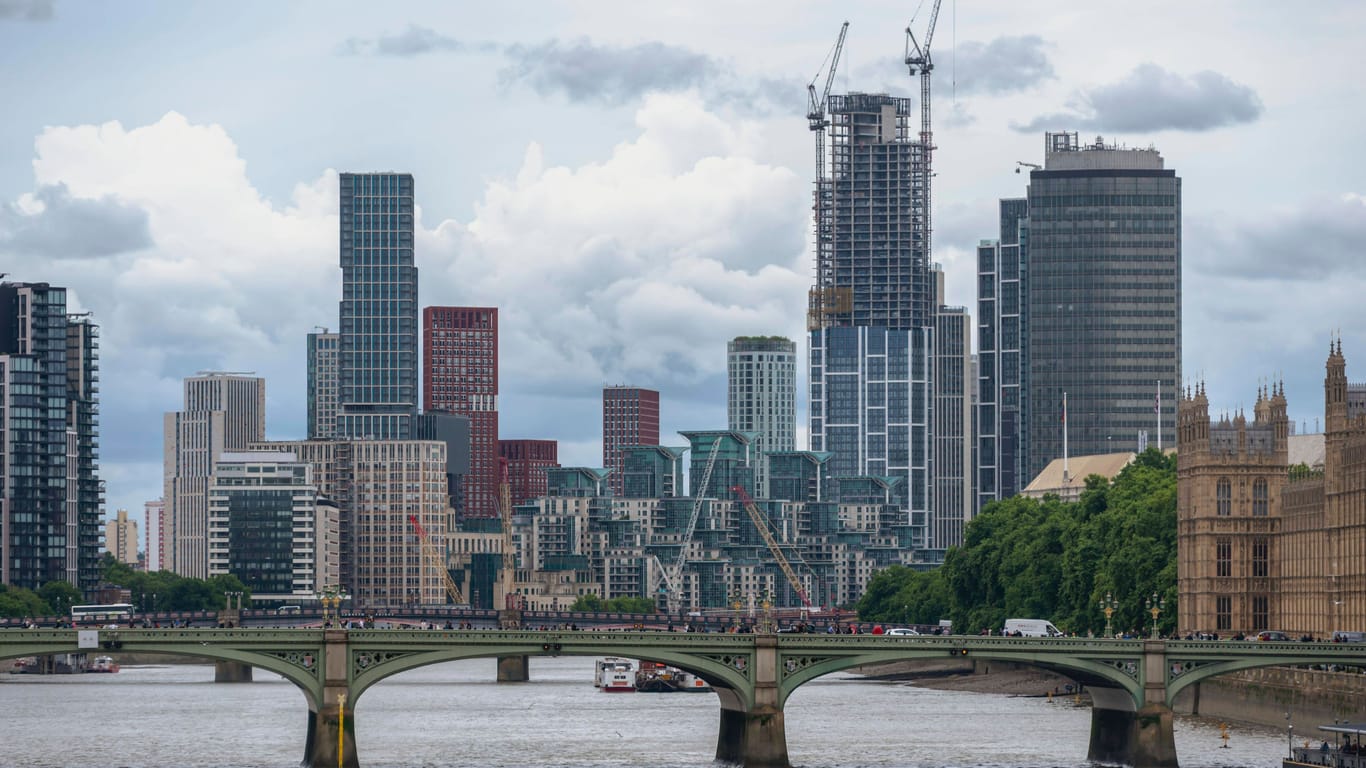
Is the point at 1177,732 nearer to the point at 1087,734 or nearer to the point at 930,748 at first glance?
the point at 1087,734

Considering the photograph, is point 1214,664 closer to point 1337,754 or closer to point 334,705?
point 1337,754

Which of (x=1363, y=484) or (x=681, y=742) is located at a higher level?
(x=1363, y=484)

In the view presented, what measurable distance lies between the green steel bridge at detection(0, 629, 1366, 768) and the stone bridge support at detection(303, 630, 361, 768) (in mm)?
51

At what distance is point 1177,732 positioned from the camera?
178375 mm

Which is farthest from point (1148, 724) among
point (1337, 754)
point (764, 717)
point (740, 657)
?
point (740, 657)

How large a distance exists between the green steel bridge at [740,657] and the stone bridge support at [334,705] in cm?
5

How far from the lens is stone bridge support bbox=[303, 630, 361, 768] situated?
464 feet

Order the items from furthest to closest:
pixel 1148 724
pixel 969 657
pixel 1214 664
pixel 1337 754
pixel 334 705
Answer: pixel 1214 664, pixel 969 657, pixel 1148 724, pixel 334 705, pixel 1337 754

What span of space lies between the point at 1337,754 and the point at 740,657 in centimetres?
3091

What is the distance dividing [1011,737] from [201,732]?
5568cm

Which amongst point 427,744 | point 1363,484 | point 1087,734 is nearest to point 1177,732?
point 1087,734

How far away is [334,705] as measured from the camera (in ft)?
467

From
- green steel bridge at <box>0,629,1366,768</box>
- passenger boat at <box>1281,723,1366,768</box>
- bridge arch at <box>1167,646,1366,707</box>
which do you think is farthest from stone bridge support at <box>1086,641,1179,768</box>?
passenger boat at <box>1281,723,1366,768</box>

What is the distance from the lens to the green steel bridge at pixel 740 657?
466 feet
